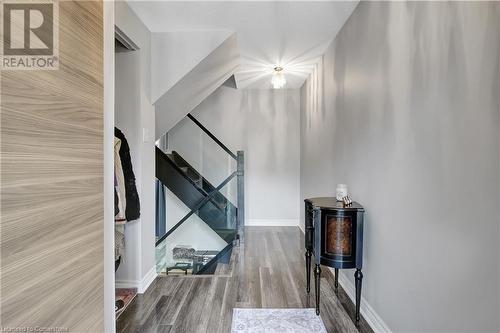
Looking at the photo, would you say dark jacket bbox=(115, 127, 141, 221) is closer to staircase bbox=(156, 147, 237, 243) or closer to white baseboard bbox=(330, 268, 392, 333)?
staircase bbox=(156, 147, 237, 243)

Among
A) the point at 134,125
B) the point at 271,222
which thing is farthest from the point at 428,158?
the point at 271,222

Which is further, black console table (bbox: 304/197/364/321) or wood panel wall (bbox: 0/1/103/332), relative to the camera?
black console table (bbox: 304/197/364/321)

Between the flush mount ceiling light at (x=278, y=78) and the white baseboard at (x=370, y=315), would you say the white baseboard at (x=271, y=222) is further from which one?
the white baseboard at (x=370, y=315)

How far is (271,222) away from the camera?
552cm

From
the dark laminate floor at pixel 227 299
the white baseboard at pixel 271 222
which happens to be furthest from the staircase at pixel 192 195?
the white baseboard at pixel 271 222

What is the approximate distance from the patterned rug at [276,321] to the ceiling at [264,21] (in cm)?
255

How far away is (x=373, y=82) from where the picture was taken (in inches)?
83.0

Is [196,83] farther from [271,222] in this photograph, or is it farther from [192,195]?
[271,222]

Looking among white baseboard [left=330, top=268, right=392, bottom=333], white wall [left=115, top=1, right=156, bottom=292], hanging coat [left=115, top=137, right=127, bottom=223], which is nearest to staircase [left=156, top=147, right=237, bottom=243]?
white wall [left=115, top=1, right=156, bottom=292]

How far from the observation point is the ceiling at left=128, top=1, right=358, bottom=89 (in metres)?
2.43

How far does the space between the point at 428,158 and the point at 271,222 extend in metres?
4.26

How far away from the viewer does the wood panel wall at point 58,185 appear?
750 millimetres

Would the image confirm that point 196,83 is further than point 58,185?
Yes

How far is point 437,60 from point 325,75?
2.19m
